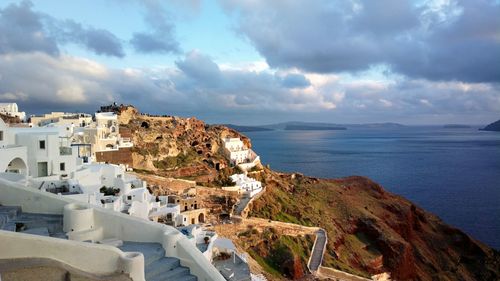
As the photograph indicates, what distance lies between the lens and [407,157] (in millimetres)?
137750

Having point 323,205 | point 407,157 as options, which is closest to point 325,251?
point 323,205

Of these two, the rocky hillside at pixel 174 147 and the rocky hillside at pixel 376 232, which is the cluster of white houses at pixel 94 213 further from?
the rocky hillside at pixel 376 232

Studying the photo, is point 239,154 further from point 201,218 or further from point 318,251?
point 201,218

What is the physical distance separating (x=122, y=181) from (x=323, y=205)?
29226mm

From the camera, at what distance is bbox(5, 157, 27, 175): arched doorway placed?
674 inches

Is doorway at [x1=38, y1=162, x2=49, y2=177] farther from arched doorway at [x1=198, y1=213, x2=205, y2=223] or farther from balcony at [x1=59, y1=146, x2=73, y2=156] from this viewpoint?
arched doorway at [x1=198, y1=213, x2=205, y2=223]

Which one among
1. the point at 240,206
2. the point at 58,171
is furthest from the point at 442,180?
the point at 58,171

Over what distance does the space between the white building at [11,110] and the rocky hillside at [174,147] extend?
11575 millimetres

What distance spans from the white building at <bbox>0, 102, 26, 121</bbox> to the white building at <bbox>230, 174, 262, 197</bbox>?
26.6m

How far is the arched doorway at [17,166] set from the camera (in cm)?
1711

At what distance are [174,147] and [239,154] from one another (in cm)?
1072

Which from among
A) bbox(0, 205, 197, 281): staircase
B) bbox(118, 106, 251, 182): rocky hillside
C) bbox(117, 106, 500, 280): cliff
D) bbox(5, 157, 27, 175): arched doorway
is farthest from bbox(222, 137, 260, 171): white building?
bbox(0, 205, 197, 281): staircase

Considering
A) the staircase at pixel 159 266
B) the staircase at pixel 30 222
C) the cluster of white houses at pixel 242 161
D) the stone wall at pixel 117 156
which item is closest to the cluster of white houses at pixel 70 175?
the stone wall at pixel 117 156

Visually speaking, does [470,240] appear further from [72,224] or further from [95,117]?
[72,224]
